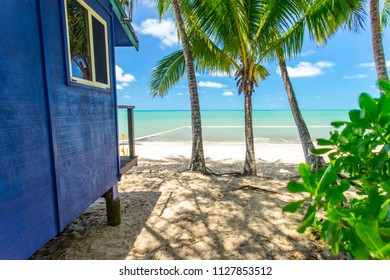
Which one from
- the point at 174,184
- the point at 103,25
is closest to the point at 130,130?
the point at 174,184

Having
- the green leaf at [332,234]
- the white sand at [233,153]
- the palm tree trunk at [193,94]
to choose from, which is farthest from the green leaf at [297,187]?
the white sand at [233,153]

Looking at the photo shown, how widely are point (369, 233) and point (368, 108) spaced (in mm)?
473

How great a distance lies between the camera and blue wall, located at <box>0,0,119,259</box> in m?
1.56

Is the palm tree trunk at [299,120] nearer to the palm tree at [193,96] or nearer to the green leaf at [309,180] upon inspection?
the palm tree at [193,96]

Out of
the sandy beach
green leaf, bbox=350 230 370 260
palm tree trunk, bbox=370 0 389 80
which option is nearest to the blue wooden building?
the sandy beach

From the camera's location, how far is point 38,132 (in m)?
1.84

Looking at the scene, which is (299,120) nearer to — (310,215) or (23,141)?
(310,215)

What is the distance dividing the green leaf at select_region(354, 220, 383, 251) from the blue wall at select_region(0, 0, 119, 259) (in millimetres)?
2082

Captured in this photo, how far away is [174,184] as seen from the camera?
5551 millimetres

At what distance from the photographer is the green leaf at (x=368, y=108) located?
84 cm

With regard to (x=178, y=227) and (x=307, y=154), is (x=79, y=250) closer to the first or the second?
(x=178, y=227)

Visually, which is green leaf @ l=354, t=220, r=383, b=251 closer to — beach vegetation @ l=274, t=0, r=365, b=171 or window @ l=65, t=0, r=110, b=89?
window @ l=65, t=0, r=110, b=89

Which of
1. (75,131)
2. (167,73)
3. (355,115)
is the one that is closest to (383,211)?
(355,115)

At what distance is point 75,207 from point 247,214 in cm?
271
